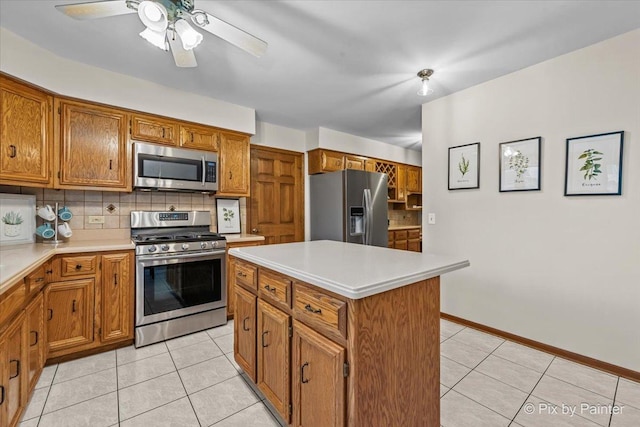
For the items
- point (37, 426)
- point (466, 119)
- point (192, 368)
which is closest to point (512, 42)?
point (466, 119)

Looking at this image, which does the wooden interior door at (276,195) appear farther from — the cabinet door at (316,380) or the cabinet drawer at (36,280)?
the cabinet door at (316,380)

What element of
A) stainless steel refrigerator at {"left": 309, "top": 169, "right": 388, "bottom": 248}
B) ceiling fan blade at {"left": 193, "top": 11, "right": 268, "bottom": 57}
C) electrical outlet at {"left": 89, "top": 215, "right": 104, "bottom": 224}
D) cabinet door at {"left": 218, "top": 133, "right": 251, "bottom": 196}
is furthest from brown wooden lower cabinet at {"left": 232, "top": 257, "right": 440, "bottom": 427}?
stainless steel refrigerator at {"left": 309, "top": 169, "right": 388, "bottom": 248}

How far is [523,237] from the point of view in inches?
97.2

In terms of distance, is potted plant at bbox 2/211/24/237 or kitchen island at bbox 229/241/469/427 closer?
kitchen island at bbox 229/241/469/427

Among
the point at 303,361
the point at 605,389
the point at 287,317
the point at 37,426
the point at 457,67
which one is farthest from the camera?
the point at 457,67

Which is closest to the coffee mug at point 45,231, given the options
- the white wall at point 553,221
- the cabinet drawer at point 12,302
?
the cabinet drawer at point 12,302

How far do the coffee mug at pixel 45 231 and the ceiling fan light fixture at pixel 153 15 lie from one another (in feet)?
6.69

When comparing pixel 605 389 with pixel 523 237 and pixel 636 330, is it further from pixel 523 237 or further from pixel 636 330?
pixel 523 237

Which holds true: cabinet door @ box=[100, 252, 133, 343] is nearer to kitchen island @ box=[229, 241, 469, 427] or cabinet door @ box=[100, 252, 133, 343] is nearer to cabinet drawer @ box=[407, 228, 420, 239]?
kitchen island @ box=[229, 241, 469, 427]

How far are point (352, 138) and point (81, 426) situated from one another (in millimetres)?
4221

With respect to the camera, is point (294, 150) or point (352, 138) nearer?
point (294, 150)

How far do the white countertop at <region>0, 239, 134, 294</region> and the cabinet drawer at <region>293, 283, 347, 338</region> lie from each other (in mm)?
1269

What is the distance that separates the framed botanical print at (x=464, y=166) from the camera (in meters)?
2.78

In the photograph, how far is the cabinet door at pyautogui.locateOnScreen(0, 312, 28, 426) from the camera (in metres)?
1.33
